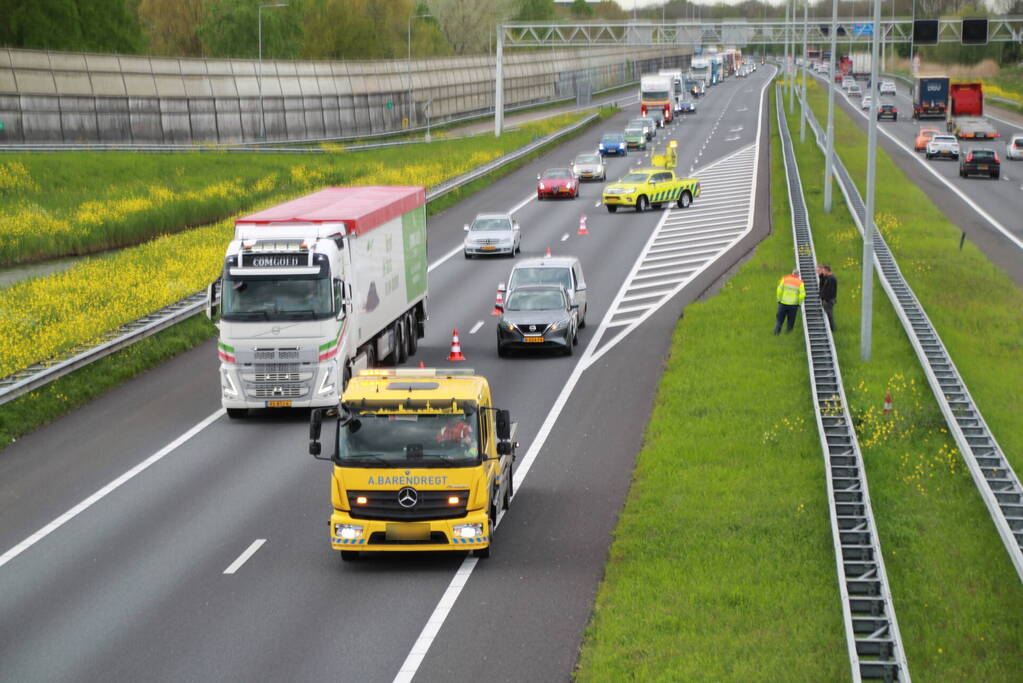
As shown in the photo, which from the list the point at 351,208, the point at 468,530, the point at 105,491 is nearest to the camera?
the point at 468,530

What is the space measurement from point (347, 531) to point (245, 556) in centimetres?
173

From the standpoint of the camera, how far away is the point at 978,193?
66.3 metres

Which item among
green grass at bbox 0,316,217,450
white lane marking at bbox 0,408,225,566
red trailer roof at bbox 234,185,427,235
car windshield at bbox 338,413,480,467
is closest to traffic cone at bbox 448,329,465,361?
red trailer roof at bbox 234,185,427,235

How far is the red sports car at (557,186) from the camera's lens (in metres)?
63.5

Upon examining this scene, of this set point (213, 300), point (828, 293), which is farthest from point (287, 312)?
point (828, 293)

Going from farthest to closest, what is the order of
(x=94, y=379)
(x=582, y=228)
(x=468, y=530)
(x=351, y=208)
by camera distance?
(x=582, y=228) → (x=94, y=379) → (x=351, y=208) → (x=468, y=530)

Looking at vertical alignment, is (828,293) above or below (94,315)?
above

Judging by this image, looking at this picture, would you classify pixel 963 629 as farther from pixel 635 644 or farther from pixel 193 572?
pixel 193 572

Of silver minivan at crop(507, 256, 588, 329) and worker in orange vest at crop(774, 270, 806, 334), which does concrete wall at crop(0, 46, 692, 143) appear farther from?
worker in orange vest at crop(774, 270, 806, 334)

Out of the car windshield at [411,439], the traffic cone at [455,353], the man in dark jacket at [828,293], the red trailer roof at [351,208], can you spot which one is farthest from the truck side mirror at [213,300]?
the man in dark jacket at [828,293]

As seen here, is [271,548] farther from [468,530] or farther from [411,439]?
[468,530]

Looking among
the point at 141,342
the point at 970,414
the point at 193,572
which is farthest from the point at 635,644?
the point at 141,342

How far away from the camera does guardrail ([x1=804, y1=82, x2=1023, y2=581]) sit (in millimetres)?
18297

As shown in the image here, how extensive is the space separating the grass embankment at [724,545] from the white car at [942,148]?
58.1 metres
